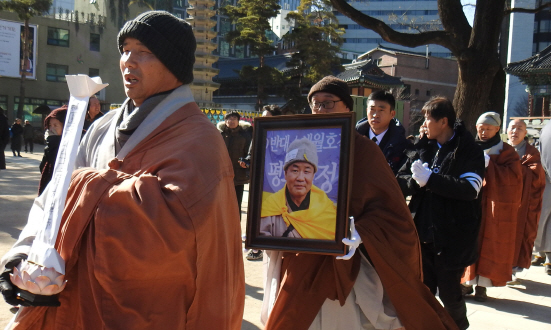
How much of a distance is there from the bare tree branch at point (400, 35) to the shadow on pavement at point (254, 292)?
5.28 meters

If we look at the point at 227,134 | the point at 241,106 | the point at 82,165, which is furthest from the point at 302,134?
the point at 241,106

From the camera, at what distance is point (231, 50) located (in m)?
64.9

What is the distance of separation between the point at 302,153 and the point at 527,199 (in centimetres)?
454

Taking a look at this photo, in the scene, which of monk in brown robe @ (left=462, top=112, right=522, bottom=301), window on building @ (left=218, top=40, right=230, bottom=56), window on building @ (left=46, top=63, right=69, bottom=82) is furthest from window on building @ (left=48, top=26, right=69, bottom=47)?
monk in brown robe @ (left=462, top=112, right=522, bottom=301)

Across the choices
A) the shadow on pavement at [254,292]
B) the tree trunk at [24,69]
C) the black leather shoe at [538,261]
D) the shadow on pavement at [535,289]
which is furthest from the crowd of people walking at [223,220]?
the tree trunk at [24,69]

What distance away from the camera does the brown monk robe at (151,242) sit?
5.50ft

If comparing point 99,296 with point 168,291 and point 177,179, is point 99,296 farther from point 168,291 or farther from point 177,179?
point 177,179

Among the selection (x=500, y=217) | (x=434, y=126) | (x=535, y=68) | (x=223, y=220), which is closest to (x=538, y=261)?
(x=500, y=217)

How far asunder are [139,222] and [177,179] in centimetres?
17

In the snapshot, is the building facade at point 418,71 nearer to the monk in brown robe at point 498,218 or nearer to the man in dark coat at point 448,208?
the monk in brown robe at point 498,218

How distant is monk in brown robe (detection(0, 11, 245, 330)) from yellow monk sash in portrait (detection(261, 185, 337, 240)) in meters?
0.71

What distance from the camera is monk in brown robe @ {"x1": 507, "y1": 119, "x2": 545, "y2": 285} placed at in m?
6.28

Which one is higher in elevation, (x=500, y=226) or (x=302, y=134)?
(x=302, y=134)

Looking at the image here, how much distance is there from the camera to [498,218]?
5520 millimetres
